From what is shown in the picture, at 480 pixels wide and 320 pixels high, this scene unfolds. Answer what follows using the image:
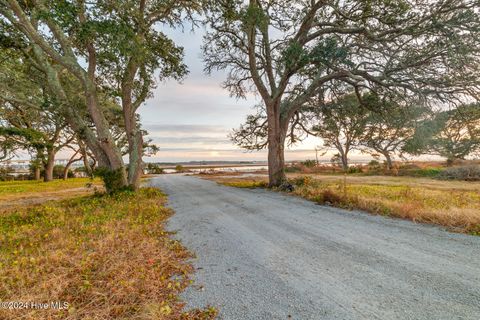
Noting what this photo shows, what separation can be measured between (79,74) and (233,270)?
10.2m

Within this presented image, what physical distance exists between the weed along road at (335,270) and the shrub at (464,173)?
832 inches

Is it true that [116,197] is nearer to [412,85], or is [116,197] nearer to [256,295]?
[256,295]

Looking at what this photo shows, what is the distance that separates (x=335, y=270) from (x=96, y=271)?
336cm

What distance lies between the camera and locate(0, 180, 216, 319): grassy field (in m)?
2.23

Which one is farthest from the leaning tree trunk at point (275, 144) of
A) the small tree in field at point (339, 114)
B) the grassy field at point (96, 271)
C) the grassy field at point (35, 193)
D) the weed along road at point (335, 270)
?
the grassy field at point (35, 193)

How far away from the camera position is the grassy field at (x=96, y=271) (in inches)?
87.9

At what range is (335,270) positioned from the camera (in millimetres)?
3037

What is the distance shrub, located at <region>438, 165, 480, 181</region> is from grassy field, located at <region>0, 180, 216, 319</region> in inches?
1024

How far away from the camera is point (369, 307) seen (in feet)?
7.29

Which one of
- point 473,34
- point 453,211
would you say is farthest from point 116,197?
point 473,34

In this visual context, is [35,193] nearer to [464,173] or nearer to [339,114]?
[339,114]

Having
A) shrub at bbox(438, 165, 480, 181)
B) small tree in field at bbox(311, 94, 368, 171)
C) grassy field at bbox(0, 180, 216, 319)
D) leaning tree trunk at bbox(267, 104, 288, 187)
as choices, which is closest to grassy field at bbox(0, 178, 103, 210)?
grassy field at bbox(0, 180, 216, 319)

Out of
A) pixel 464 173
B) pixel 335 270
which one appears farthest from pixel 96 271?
pixel 464 173

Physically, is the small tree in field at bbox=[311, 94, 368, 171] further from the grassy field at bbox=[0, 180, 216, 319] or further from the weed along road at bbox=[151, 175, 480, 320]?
the grassy field at bbox=[0, 180, 216, 319]
